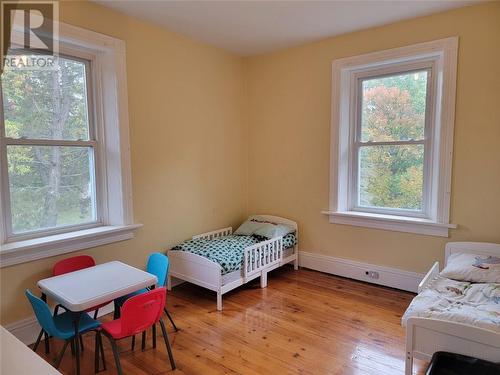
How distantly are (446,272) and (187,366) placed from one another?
2.02 meters

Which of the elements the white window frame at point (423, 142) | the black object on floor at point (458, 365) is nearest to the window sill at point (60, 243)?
the white window frame at point (423, 142)

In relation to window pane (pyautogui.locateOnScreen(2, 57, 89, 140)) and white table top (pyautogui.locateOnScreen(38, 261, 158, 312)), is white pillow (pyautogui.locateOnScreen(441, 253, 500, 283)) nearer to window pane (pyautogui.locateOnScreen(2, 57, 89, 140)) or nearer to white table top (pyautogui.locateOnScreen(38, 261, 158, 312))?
white table top (pyautogui.locateOnScreen(38, 261, 158, 312))

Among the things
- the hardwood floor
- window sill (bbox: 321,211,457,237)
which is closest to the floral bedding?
the hardwood floor

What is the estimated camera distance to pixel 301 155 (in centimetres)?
388

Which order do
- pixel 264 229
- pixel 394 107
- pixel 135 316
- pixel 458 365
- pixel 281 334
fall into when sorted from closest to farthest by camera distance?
pixel 458 365, pixel 135 316, pixel 281 334, pixel 394 107, pixel 264 229

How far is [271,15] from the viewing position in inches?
115

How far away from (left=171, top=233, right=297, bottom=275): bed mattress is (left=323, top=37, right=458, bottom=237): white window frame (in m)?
0.89

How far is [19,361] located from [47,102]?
2.16 m

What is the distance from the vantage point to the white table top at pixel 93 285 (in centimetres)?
191

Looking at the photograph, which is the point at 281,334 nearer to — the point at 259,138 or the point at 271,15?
the point at 259,138

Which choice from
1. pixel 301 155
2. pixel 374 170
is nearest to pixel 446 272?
pixel 374 170

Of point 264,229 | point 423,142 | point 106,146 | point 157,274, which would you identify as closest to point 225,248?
point 264,229

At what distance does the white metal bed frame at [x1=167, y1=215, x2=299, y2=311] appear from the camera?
298 centimetres

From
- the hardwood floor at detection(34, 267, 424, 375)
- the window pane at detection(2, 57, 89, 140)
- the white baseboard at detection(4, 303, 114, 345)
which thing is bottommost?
the hardwood floor at detection(34, 267, 424, 375)
